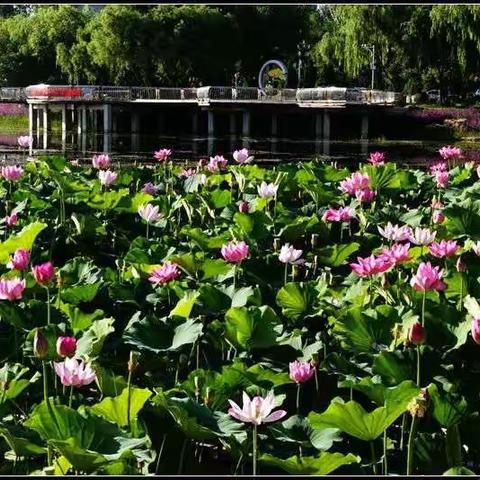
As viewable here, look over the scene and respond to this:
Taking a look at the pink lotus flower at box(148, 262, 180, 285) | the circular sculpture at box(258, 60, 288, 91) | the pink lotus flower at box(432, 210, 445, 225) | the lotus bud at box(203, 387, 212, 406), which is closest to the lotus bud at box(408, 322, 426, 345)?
the lotus bud at box(203, 387, 212, 406)

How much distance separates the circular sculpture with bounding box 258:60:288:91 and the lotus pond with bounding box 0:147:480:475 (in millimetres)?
31258

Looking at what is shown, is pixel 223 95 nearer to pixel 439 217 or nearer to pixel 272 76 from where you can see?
pixel 272 76

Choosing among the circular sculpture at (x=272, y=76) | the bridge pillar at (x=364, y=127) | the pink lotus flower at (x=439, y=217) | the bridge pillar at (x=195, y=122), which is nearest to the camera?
the pink lotus flower at (x=439, y=217)

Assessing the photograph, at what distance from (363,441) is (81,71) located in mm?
42351

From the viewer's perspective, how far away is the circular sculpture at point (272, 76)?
3512cm

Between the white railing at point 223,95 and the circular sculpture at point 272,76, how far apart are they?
574cm

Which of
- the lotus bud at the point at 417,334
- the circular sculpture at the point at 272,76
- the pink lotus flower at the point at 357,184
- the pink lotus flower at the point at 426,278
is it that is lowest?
the lotus bud at the point at 417,334

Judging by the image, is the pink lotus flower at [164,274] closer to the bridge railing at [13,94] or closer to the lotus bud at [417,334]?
the lotus bud at [417,334]

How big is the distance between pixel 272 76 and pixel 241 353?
33.9 meters

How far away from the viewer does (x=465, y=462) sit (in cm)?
229

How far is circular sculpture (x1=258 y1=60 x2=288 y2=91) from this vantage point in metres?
35.1

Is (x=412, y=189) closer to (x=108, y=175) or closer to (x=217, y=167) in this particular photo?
(x=217, y=167)

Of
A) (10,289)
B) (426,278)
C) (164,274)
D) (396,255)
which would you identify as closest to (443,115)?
(396,255)

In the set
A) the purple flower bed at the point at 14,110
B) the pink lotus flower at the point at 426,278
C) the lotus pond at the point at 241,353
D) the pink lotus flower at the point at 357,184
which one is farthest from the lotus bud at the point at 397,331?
the purple flower bed at the point at 14,110
